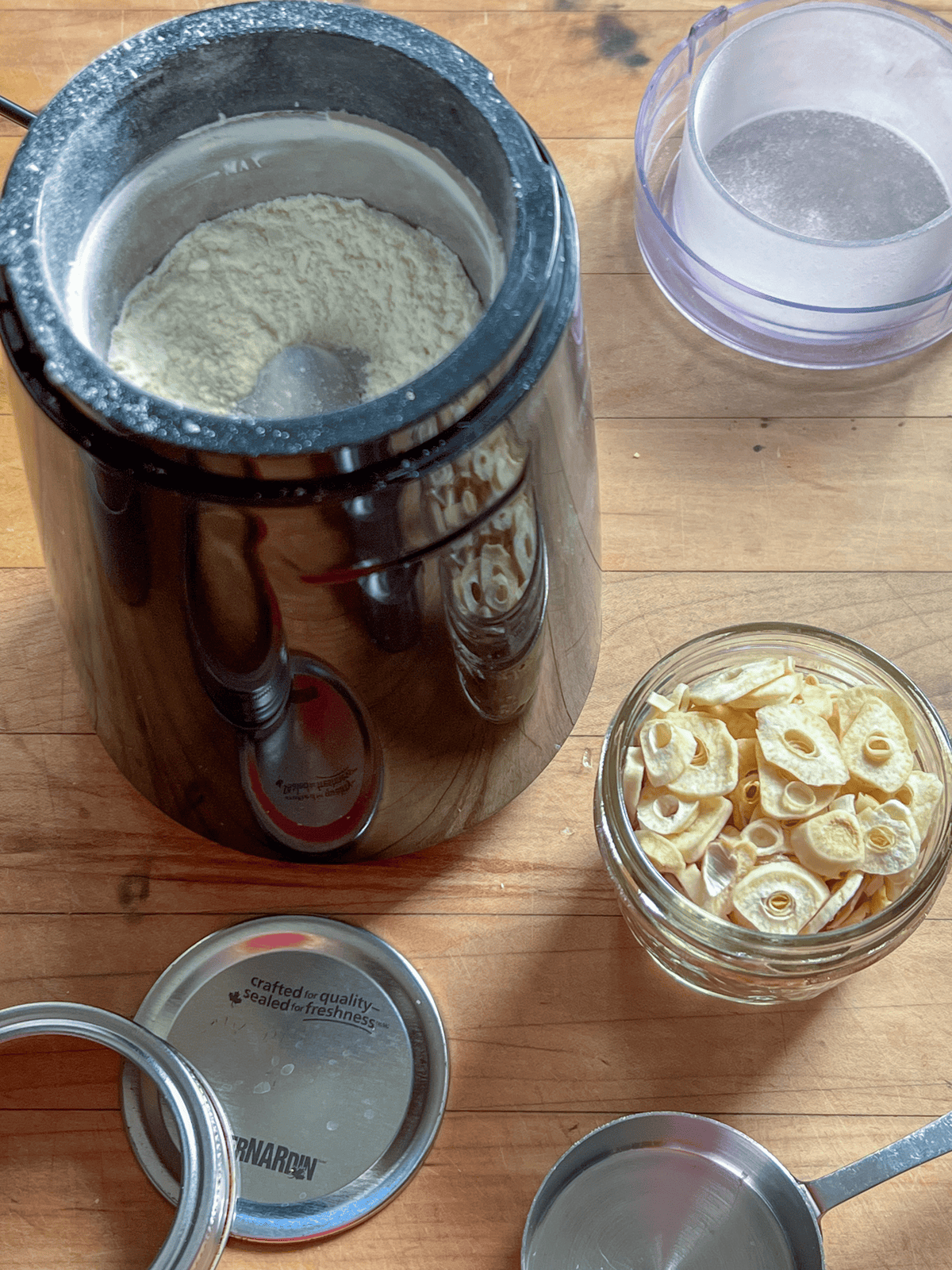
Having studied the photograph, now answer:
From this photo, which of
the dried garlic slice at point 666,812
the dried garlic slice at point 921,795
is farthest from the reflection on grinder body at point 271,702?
the dried garlic slice at point 921,795

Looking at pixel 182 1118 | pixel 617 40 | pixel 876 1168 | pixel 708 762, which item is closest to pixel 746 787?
pixel 708 762

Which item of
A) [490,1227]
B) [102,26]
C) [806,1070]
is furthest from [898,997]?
[102,26]

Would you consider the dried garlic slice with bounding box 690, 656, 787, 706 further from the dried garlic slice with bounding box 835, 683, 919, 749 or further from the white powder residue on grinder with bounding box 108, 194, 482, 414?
the white powder residue on grinder with bounding box 108, 194, 482, 414

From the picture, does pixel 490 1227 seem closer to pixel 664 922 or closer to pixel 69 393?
pixel 664 922

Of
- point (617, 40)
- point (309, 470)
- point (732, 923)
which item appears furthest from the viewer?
point (617, 40)

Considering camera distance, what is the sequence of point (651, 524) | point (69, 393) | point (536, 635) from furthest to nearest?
point (651, 524) → point (536, 635) → point (69, 393)

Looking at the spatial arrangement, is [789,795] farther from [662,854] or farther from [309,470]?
[309,470]

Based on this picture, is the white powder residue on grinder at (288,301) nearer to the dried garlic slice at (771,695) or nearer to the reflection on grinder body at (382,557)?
the reflection on grinder body at (382,557)
